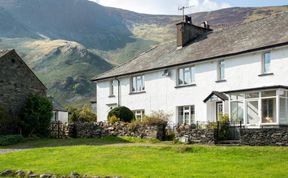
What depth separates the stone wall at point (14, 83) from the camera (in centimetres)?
3819

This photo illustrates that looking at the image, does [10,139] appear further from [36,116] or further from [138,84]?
[138,84]

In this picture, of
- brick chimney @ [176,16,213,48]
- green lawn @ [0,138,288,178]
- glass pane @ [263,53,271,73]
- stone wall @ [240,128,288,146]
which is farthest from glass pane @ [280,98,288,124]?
brick chimney @ [176,16,213,48]

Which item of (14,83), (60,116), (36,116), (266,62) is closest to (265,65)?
(266,62)

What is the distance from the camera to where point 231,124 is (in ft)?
98.0

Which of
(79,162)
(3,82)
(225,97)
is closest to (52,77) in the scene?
(3,82)

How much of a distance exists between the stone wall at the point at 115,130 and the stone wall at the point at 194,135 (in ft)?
5.25

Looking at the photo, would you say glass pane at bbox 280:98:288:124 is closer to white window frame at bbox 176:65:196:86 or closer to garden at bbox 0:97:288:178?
garden at bbox 0:97:288:178

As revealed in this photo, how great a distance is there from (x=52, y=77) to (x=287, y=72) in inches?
4622

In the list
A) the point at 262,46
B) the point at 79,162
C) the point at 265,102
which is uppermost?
the point at 262,46

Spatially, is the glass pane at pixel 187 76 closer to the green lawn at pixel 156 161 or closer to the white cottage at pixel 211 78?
the white cottage at pixel 211 78

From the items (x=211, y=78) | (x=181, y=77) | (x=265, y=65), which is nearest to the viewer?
(x=265, y=65)

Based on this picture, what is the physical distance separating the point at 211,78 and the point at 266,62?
515 centimetres

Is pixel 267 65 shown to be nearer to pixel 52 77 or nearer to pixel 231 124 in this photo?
pixel 231 124

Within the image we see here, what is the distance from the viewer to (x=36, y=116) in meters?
38.7
